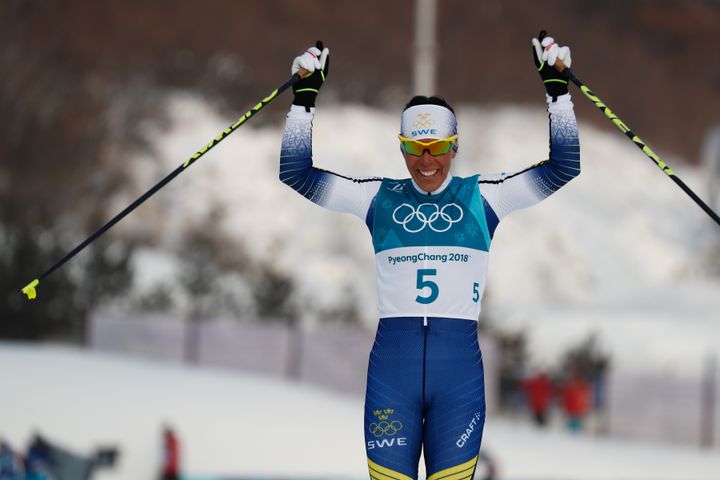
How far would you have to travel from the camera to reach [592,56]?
212 feet

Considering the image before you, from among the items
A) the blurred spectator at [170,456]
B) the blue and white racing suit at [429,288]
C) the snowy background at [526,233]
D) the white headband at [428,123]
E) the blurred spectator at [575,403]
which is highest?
the snowy background at [526,233]

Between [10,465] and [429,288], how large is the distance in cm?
815

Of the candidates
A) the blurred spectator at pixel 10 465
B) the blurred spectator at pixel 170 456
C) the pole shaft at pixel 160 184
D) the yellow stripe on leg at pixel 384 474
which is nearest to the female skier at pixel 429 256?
the yellow stripe on leg at pixel 384 474

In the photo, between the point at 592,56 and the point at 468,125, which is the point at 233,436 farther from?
the point at 592,56

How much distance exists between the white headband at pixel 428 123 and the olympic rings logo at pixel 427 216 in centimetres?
32

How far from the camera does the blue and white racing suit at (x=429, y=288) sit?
509 centimetres

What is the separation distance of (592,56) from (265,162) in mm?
21996

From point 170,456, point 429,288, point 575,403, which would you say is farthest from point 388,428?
point 575,403

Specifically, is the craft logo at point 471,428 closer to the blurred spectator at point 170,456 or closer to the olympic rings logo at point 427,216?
the olympic rings logo at point 427,216

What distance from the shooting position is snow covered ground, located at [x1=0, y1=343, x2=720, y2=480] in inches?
675

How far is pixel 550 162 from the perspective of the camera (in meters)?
5.30

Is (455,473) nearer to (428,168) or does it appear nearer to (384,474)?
(384,474)

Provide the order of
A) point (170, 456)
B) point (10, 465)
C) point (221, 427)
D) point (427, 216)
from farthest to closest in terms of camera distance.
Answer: point (221, 427)
point (170, 456)
point (10, 465)
point (427, 216)

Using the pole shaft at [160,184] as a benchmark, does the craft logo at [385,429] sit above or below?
below
